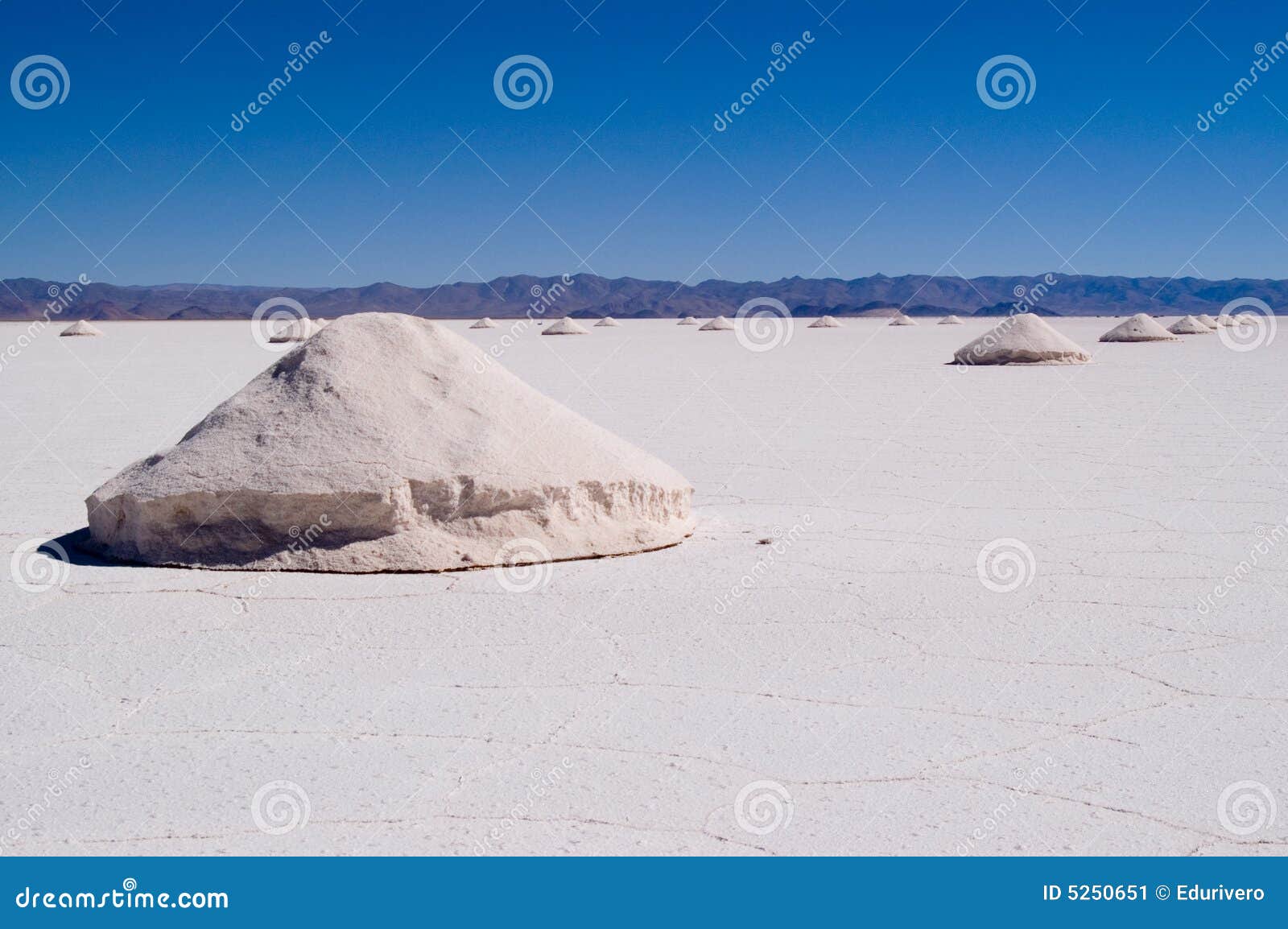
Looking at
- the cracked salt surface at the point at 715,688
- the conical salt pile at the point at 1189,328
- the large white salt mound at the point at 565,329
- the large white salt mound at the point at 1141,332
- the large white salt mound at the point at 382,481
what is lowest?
the cracked salt surface at the point at 715,688

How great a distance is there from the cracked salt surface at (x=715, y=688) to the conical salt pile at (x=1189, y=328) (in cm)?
2461

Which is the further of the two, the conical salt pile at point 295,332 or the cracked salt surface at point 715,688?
the conical salt pile at point 295,332

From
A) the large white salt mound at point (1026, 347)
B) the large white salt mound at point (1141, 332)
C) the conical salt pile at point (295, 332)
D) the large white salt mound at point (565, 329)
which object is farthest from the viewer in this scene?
the large white salt mound at point (565, 329)

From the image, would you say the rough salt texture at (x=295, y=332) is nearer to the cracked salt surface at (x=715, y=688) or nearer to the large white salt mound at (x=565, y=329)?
the large white salt mound at (x=565, y=329)

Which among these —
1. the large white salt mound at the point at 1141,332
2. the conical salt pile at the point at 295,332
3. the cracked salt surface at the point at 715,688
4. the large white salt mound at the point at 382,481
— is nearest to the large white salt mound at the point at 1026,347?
the large white salt mound at the point at 1141,332

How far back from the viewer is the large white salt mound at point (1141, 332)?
2450cm

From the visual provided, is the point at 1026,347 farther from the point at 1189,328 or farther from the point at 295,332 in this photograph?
the point at 295,332

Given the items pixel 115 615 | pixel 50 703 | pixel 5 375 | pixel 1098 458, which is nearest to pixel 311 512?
pixel 115 615

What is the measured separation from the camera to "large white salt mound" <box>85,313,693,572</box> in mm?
4273

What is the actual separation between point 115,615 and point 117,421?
6.66 metres

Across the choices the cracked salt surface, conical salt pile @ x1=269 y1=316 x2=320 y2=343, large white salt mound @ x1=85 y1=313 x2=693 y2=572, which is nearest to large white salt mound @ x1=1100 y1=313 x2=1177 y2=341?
conical salt pile @ x1=269 y1=316 x2=320 y2=343

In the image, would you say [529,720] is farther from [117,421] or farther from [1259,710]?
[117,421]

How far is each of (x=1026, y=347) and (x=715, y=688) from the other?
1447 cm

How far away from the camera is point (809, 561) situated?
4.52m
